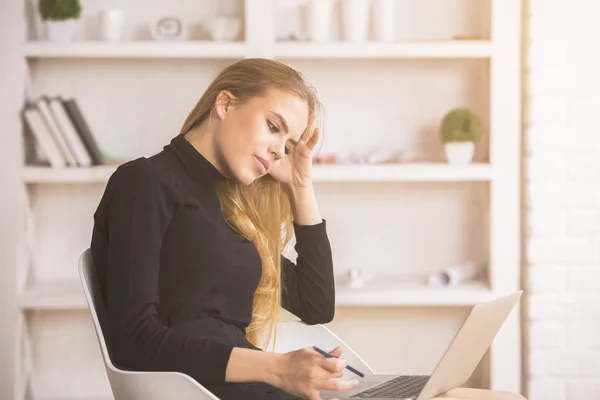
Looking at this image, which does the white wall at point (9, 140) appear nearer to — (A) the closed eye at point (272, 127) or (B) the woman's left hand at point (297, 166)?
(B) the woman's left hand at point (297, 166)

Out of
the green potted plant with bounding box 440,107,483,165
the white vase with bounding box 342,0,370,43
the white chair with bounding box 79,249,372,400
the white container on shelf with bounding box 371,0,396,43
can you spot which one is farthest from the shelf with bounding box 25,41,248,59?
the white chair with bounding box 79,249,372,400

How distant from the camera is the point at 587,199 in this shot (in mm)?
3059

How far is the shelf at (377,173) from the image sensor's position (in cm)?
306

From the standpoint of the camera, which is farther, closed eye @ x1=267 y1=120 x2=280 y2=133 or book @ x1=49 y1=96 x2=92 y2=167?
book @ x1=49 y1=96 x2=92 y2=167

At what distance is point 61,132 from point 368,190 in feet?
3.90

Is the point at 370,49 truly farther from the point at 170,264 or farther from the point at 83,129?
the point at 170,264

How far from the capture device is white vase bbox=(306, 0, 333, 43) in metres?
3.13

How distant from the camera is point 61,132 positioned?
3.05 m

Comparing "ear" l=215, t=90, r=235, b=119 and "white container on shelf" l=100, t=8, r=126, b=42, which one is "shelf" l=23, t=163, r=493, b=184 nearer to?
"white container on shelf" l=100, t=8, r=126, b=42

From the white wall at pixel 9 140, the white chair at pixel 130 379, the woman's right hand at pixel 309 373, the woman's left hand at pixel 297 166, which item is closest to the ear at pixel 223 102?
the woman's left hand at pixel 297 166

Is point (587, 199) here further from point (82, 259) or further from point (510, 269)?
point (82, 259)

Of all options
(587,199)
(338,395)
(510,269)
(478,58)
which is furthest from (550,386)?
(338,395)

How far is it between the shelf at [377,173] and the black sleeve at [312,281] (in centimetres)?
119

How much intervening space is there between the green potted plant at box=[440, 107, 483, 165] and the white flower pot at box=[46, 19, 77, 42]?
141 cm
